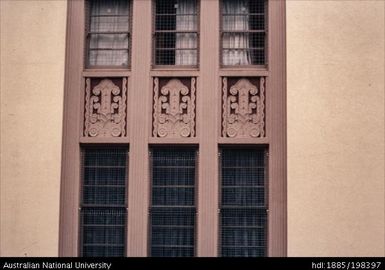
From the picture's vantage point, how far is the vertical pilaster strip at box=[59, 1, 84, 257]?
1370 cm

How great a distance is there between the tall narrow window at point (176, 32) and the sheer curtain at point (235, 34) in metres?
0.59

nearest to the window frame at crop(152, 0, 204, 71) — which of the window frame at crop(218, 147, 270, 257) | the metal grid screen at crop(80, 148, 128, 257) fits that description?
the window frame at crop(218, 147, 270, 257)

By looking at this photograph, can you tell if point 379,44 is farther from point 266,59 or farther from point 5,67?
point 5,67

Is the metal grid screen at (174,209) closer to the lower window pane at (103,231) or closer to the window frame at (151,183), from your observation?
the window frame at (151,183)

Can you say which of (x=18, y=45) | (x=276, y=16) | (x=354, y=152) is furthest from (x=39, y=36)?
(x=354, y=152)

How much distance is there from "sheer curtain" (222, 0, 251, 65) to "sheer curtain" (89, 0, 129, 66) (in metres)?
1.99

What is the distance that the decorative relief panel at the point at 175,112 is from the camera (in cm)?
1374

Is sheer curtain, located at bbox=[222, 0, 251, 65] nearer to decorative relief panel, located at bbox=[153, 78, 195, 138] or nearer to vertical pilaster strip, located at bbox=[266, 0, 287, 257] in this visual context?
vertical pilaster strip, located at bbox=[266, 0, 287, 257]

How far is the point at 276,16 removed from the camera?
13867 mm

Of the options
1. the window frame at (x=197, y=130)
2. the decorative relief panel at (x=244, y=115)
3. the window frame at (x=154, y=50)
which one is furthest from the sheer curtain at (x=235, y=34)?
the decorative relief panel at (x=244, y=115)

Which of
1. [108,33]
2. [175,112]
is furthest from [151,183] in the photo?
[108,33]

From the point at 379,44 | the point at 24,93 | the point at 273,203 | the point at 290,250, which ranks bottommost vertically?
the point at 290,250

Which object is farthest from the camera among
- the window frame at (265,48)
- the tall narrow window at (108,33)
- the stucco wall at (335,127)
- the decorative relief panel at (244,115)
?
the tall narrow window at (108,33)

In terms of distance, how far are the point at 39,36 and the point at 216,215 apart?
4897mm
